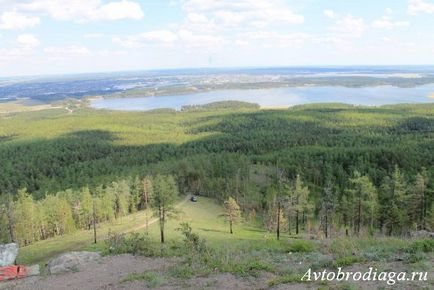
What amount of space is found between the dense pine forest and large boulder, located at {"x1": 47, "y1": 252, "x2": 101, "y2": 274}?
27.5 metres

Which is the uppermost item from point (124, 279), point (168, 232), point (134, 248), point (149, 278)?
point (149, 278)

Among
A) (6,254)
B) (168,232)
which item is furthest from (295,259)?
(168,232)

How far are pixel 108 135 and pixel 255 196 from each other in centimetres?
11402

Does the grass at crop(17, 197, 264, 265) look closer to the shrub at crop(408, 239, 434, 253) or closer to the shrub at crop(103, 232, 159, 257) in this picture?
the shrub at crop(103, 232, 159, 257)

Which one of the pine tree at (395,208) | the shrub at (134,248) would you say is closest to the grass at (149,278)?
the shrub at (134,248)

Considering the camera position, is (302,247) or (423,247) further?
(302,247)

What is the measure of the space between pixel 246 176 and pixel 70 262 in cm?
7770

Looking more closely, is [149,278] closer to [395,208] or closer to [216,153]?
[395,208]

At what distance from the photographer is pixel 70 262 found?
96.5ft

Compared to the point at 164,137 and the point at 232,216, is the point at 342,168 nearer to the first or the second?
the point at 232,216

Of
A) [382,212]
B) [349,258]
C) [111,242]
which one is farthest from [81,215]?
[349,258]

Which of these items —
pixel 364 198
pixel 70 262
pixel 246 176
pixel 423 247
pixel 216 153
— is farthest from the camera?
pixel 216 153

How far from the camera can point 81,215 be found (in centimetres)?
7662

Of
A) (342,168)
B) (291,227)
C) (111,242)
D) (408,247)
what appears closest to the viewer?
(408,247)
